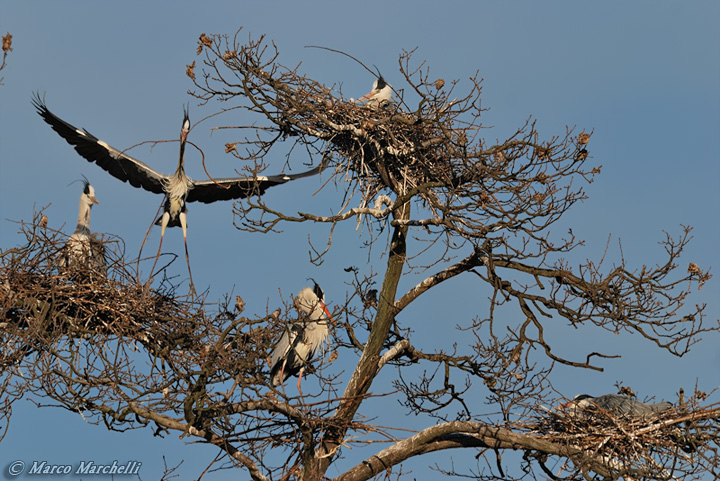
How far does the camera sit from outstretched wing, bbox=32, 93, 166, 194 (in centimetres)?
1156

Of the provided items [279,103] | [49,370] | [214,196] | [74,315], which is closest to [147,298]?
[74,315]

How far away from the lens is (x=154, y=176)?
11.8 m

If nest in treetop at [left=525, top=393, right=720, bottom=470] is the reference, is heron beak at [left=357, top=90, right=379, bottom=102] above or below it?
above

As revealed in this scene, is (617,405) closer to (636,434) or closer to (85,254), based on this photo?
(636,434)

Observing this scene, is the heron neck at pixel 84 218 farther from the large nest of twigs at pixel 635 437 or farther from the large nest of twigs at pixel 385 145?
the large nest of twigs at pixel 635 437

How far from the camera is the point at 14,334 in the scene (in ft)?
28.7

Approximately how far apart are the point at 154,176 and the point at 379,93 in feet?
11.4

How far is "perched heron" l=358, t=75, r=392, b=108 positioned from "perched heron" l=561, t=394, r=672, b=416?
410cm

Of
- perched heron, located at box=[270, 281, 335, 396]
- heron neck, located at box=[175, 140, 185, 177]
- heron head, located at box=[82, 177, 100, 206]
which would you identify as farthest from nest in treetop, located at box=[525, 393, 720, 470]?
heron head, located at box=[82, 177, 100, 206]

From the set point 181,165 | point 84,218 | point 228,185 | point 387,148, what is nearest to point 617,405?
point 387,148

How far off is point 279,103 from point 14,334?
370 centimetres

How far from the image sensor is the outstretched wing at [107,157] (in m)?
11.6

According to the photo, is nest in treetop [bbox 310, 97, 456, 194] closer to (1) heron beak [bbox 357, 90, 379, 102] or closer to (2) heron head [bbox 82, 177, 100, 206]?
(1) heron beak [bbox 357, 90, 379, 102]

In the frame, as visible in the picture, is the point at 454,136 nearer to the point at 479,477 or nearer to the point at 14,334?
the point at 479,477
